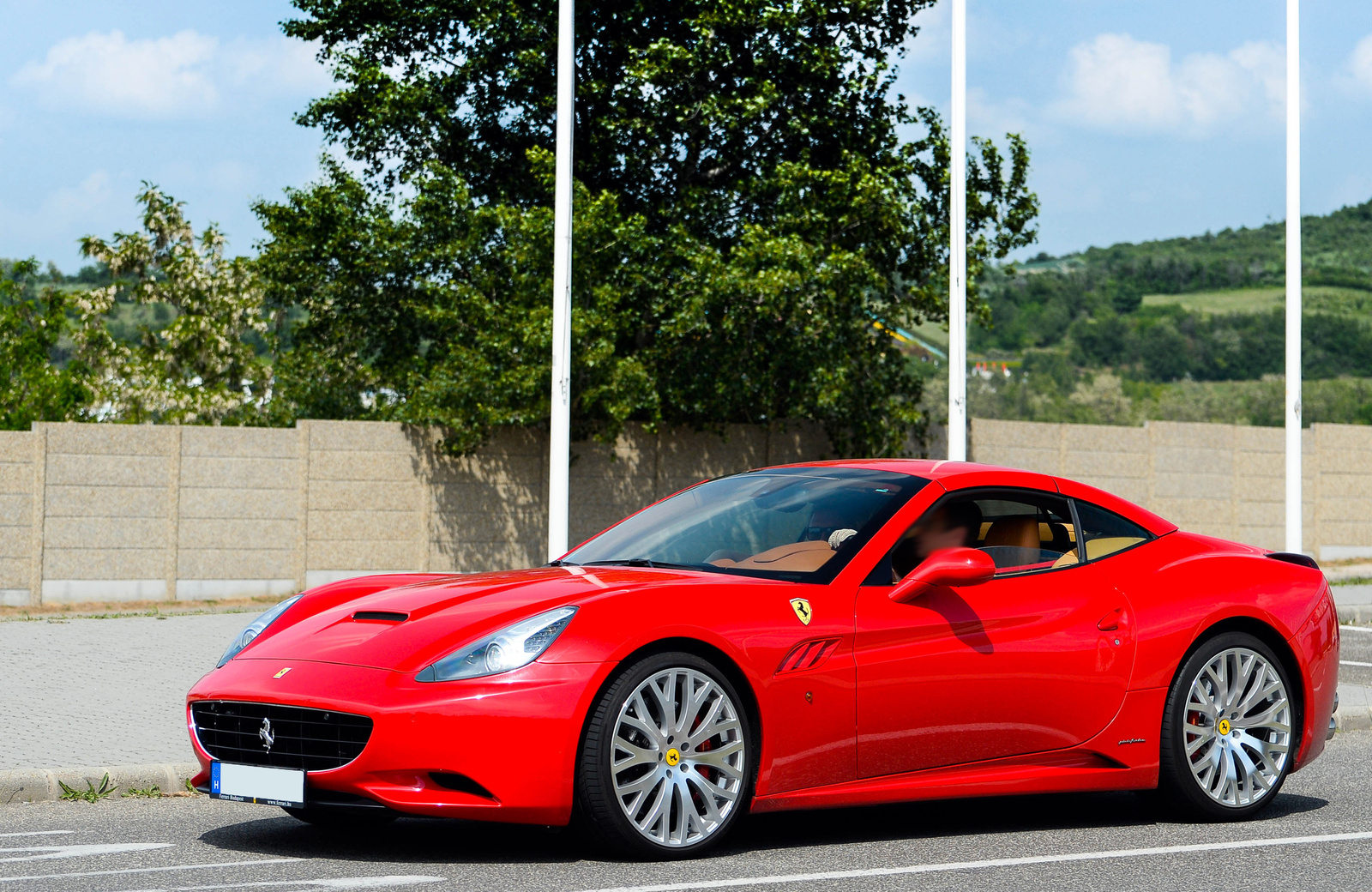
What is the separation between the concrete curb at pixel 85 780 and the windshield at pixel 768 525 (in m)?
2.25

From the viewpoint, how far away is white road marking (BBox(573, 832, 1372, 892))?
520 centimetres

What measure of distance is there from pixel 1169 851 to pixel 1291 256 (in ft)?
51.5

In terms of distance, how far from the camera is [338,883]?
522cm

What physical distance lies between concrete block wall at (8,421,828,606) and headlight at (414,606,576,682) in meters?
14.3

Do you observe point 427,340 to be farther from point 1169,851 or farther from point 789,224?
point 1169,851

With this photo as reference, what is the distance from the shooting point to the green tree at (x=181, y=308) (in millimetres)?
33188

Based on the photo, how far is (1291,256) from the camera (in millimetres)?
20188

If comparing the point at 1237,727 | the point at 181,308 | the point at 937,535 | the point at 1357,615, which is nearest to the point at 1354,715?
the point at 1237,727

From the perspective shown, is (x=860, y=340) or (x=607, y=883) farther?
(x=860, y=340)

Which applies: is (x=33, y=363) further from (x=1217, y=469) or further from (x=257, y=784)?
(x=257, y=784)

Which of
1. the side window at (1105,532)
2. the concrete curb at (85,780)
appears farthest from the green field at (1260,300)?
the concrete curb at (85,780)

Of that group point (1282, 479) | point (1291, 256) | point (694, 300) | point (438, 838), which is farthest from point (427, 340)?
point (438, 838)

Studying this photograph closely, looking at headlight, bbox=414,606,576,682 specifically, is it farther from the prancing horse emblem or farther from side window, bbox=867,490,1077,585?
side window, bbox=867,490,1077,585

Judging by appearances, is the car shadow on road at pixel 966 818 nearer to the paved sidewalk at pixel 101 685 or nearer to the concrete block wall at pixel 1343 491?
the paved sidewalk at pixel 101 685
